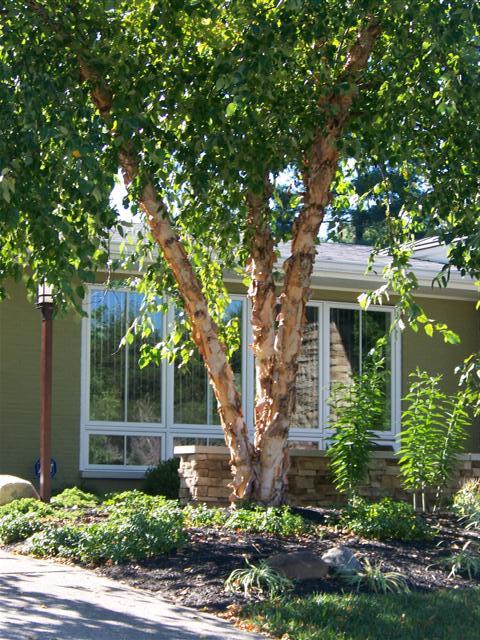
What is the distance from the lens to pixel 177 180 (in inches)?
356

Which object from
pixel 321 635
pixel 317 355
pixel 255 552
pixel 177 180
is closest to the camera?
pixel 321 635

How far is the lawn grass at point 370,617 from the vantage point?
20.0 ft

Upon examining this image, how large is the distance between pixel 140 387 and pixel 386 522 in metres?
6.09

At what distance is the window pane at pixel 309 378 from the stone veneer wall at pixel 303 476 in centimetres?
283

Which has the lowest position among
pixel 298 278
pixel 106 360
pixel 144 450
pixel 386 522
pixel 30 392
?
pixel 386 522

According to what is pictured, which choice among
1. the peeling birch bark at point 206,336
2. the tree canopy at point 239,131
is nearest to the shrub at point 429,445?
the tree canopy at point 239,131

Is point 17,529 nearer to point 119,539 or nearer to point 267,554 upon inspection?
point 119,539

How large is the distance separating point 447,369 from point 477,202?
7.49 meters

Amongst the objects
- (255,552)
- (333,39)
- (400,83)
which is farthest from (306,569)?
(333,39)

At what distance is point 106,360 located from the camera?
1418 cm

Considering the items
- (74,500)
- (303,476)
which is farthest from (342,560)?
(74,500)

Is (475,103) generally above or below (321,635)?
above

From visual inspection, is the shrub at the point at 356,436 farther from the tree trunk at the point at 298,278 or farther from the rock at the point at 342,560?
the rock at the point at 342,560

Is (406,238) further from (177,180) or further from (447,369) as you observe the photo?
(447,369)
